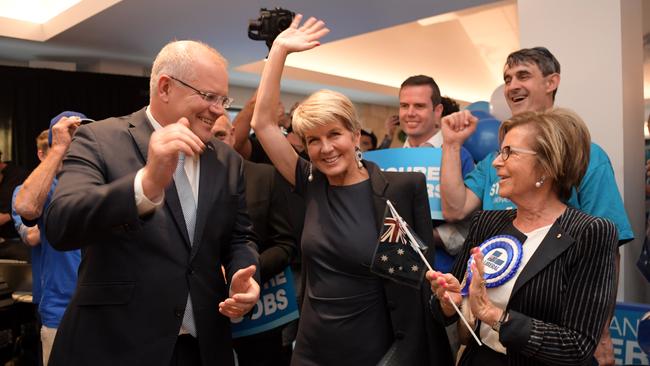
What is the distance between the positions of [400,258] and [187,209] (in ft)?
2.16

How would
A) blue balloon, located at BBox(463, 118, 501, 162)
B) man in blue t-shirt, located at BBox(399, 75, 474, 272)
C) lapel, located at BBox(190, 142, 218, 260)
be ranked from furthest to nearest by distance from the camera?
blue balloon, located at BBox(463, 118, 501, 162), man in blue t-shirt, located at BBox(399, 75, 474, 272), lapel, located at BBox(190, 142, 218, 260)

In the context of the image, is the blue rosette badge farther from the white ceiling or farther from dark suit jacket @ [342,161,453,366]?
the white ceiling

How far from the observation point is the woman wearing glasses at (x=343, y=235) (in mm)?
1966

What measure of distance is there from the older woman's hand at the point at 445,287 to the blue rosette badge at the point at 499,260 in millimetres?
70

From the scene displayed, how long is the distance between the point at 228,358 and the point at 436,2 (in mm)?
4765

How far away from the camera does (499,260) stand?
1.79 metres

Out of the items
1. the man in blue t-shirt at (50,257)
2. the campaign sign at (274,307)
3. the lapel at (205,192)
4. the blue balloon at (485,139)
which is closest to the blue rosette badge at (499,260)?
the lapel at (205,192)

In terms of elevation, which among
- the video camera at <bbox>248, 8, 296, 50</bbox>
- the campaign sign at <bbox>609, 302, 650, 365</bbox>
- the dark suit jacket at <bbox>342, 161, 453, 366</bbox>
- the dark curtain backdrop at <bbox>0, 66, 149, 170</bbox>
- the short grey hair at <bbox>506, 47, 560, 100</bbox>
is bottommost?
the campaign sign at <bbox>609, 302, 650, 365</bbox>

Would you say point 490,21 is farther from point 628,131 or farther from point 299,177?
point 299,177

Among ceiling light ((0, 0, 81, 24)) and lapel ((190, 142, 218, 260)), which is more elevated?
ceiling light ((0, 0, 81, 24))

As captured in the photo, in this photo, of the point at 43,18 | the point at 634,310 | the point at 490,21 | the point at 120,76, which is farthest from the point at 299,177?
the point at 490,21

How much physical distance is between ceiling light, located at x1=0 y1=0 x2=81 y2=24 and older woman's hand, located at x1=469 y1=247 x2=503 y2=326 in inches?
264

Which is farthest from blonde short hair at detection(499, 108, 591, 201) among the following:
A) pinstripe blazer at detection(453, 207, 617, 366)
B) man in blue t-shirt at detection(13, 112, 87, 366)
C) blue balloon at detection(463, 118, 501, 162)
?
man in blue t-shirt at detection(13, 112, 87, 366)

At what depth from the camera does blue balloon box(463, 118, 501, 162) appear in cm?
330
